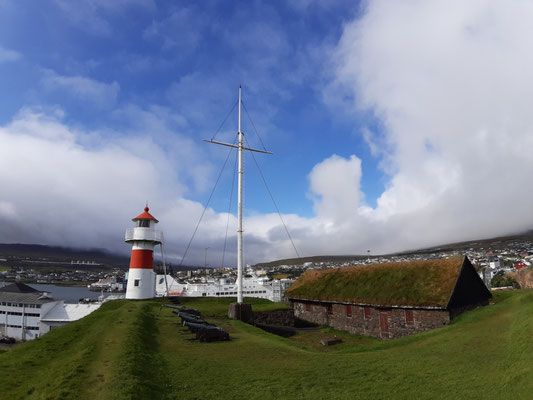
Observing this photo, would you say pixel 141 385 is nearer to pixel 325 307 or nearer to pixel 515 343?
pixel 515 343

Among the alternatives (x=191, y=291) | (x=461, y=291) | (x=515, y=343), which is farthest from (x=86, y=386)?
(x=191, y=291)

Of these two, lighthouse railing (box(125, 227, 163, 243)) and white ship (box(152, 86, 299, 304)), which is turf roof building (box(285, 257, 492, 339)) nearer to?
white ship (box(152, 86, 299, 304))

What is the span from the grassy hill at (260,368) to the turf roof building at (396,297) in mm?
5049

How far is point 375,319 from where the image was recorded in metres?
26.0

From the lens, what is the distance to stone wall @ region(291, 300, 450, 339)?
22984 millimetres

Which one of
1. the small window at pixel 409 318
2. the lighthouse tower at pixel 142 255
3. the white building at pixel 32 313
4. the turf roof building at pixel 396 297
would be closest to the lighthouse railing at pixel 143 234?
the lighthouse tower at pixel 142 255

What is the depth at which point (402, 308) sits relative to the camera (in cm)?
2436

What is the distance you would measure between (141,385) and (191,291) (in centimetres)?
6380

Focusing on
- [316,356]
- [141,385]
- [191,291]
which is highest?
[141,385]

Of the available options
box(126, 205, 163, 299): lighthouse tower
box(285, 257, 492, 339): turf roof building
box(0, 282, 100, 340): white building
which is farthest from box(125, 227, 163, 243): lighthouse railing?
box(0, 282, 100, 340): white building

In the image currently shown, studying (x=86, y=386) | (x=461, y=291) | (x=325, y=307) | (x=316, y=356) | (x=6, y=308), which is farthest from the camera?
(x=6, y=308)

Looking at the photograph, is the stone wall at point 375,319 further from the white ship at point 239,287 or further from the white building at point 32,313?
the white building at point 32,313

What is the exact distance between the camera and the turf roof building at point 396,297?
23141mm

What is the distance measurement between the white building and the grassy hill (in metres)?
37.2
